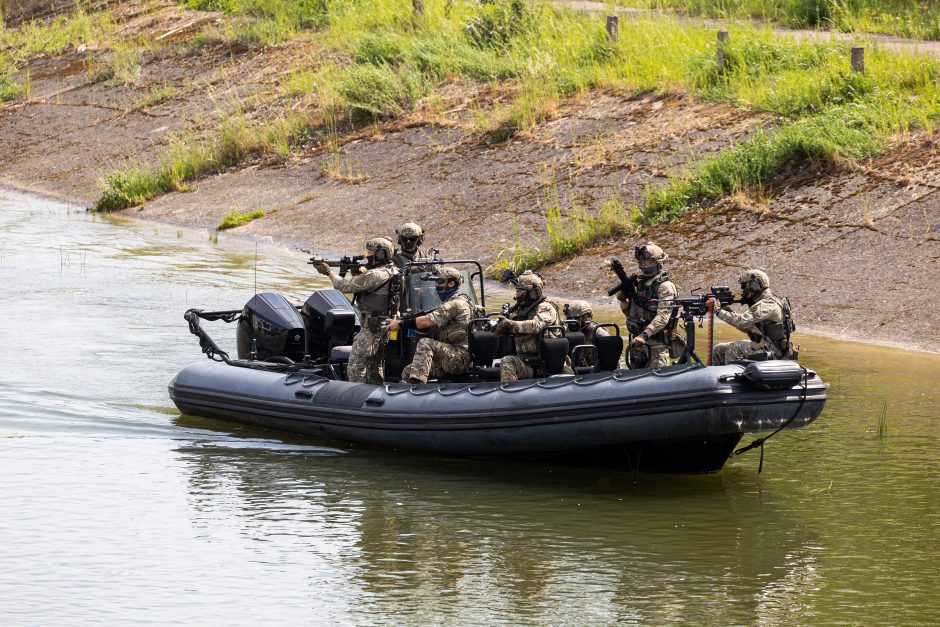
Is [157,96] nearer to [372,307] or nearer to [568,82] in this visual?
[568,82]

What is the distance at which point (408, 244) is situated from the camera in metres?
11.0

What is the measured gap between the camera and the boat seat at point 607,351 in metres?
10.1

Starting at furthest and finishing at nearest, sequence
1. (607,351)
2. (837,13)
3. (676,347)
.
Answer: (837,13)
(676,347)
(607,351)

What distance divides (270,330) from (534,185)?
880 cm

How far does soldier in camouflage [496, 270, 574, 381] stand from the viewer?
9.92m

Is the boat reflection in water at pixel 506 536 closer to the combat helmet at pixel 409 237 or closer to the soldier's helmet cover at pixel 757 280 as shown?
the soldier's helmet cover at pixel 757 280

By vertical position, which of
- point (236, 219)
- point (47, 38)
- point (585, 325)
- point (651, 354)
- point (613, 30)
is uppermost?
point (47, 38)

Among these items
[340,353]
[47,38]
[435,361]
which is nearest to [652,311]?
[435,361]

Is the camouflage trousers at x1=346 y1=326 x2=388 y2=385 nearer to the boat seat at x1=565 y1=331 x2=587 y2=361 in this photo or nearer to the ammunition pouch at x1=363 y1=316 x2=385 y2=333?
the ammunition pouch at x1=363 y1=316 x2=385 y2=333

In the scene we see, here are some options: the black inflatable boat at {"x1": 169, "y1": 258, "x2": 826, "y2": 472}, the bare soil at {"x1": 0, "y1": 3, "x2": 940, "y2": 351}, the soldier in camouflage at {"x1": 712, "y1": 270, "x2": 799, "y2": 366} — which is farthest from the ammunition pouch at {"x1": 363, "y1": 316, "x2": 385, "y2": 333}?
the bare soil at {"x1": 0, "y1": 3, "x2": 940, "y2": 351}

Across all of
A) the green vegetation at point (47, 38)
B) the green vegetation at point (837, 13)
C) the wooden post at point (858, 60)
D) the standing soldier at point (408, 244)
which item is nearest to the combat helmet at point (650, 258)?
the standing soldier at point (408, 244)

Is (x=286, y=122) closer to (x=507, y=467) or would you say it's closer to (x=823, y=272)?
(x=823, y=272)

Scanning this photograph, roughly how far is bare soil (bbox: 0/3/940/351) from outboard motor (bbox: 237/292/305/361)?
18.2 ft

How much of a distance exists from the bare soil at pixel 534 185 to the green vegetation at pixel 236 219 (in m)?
0.19
